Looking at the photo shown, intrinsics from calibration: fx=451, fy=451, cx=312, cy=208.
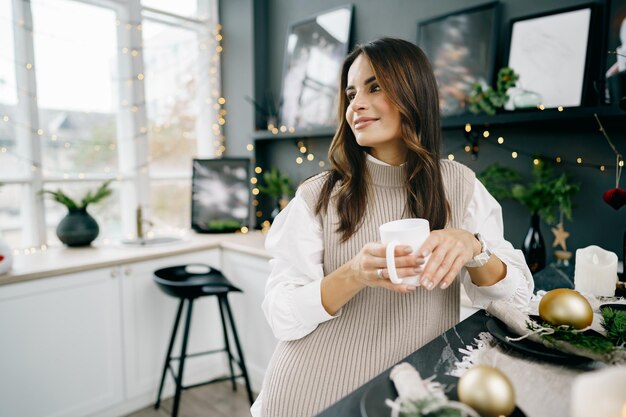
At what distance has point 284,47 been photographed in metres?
3.14

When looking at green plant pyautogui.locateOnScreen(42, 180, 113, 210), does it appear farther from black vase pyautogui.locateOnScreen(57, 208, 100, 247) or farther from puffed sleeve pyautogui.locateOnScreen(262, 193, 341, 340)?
puffed sleeve pyautogui.locateOnScreen(262, 193, 341, 340)

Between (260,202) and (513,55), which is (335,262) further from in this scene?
(260,202)

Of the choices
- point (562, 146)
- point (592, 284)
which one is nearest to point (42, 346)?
point (592, 284)

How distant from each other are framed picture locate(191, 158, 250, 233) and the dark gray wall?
0.97 ft

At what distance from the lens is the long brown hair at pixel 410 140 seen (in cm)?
106

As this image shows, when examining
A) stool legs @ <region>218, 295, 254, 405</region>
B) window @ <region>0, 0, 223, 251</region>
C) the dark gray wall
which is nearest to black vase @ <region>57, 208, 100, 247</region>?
window @ <region>0, 0, 223, 251</region>

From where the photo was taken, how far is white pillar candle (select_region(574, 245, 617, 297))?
3.78ft

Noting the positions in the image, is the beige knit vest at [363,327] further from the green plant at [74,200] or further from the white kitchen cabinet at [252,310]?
the green plant at [74,200]

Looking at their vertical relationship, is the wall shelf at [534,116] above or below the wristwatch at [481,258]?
above

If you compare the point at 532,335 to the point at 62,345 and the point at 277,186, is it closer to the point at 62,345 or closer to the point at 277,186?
the point at 62,345

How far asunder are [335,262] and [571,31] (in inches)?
59.5

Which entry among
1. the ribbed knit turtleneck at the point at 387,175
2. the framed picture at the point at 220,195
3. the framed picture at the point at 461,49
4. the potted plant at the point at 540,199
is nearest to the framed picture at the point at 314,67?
Answer: the framed picture at the point at 220,195

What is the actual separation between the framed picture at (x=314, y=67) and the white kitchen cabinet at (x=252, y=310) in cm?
95

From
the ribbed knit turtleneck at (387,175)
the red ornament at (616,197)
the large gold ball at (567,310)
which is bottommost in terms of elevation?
the large gold ball at (567,310)
